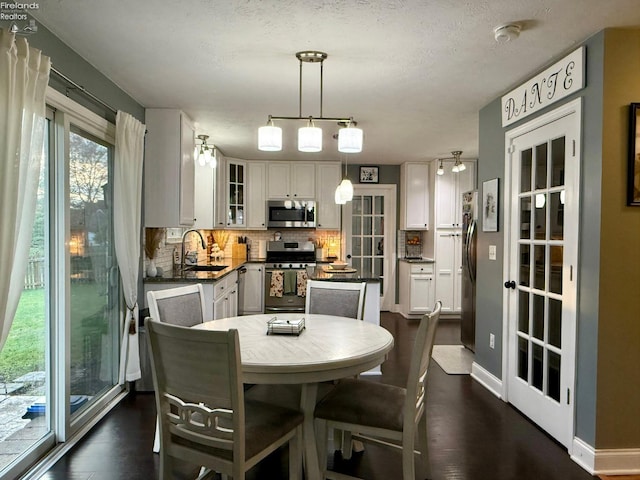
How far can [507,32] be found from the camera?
7.55ft

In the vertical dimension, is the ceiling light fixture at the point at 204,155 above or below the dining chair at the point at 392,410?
above

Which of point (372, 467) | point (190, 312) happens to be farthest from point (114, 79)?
point (372, 467)

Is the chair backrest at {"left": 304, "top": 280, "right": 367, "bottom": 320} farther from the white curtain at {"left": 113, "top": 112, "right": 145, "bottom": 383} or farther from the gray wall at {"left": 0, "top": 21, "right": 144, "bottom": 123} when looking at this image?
the gray wall at {"left": 0, "top": 21, "right": 144, "bottom": 123}

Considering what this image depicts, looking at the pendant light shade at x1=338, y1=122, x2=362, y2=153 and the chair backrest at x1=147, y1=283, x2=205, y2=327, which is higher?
the pendant light shade at x1=338, y1=122, x2=362, y2=153

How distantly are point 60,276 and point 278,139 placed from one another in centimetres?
154

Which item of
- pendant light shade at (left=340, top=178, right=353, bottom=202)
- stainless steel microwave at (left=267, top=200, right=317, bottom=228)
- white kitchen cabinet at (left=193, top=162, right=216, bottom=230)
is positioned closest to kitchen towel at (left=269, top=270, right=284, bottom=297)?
stainless steel microwave at (left=267, top=200, right=317, bottom=228)

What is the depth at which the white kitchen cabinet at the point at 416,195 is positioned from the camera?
22.0 feet

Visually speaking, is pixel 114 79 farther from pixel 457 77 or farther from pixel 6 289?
pixel 457 77

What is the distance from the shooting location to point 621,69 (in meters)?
2.34

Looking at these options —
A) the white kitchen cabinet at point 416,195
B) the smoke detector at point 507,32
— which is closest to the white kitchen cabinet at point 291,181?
the white kitchen cabinet at point 416,195

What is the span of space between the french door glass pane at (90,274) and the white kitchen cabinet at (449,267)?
4.54 metres

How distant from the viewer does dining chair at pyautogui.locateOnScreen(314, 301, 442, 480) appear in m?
1.93

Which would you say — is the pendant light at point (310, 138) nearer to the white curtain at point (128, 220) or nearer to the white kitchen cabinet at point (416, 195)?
the white curtain at point (128, 220)

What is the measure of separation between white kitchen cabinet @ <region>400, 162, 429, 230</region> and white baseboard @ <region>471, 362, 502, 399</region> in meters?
3.03
